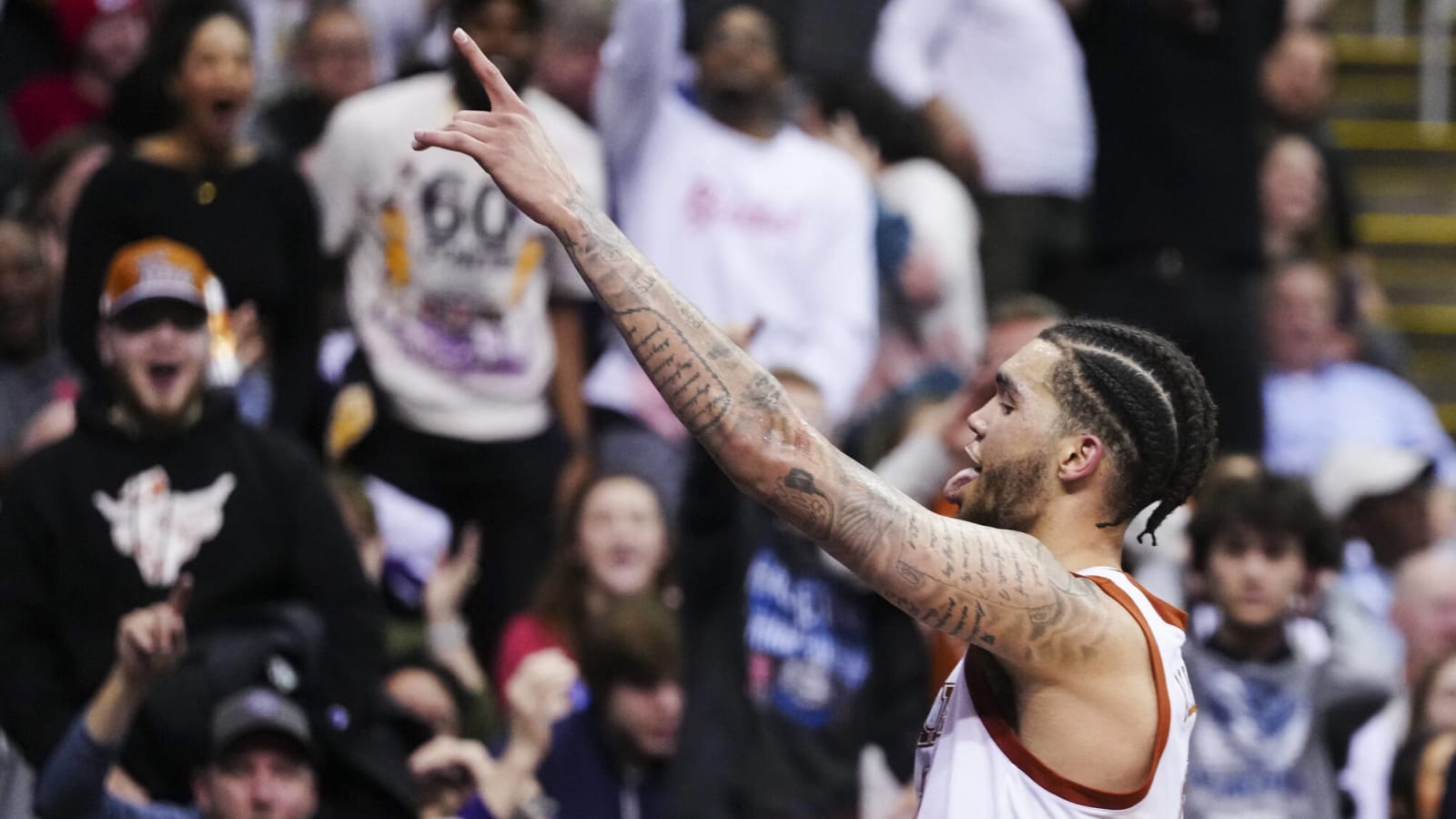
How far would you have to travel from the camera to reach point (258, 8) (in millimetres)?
9680

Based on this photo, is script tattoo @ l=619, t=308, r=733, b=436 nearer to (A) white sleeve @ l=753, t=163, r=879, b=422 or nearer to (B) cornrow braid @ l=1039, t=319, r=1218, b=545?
(B) cornrow braid @ l=1039, t=319, r=1218, b=545

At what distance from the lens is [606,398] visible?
24.7 ft

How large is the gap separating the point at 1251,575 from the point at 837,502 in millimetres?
3272

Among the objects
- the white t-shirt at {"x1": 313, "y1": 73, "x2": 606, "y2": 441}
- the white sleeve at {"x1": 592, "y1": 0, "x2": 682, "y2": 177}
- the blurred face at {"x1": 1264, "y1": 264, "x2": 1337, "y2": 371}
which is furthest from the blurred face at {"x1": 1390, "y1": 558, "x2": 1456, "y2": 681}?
the white sleeve at {"x1": 592, "y1": 0, "x2": 682, "y2": 177}

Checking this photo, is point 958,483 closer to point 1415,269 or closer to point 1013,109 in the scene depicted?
point 1013,109

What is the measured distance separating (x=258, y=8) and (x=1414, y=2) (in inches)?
268

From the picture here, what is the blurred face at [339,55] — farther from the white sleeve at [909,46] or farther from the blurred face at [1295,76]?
the blurred face at [1295,76]

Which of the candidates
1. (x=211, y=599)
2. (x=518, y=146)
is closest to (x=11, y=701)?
(x=211, y=599)

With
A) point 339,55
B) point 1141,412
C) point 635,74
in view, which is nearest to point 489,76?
point 1141,412

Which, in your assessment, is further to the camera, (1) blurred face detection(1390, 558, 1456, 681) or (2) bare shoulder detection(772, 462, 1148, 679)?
(1) blurred face detection(1390, 558, 1456, 681)

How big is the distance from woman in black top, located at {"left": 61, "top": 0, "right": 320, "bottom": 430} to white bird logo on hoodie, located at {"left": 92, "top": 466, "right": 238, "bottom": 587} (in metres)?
0.95

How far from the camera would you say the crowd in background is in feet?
18.8

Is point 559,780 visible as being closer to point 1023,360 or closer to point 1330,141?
point 1023,360

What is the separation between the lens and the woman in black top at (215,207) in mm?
6676
